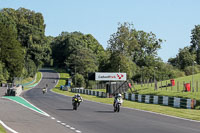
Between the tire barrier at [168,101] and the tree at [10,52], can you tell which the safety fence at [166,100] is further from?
the tree at [10,52]

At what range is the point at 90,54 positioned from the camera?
131125 mm

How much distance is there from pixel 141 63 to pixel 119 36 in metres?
23.4

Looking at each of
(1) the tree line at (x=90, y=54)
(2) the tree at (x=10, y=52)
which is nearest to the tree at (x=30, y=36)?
(1) the tree line at (x=90, y=54)

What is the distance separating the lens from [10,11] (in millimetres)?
136000

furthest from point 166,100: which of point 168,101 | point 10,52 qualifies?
point 10,52

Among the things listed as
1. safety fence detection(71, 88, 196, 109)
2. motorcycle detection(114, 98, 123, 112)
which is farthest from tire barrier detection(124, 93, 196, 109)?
motorcycle detection(114, 98, 123, 112)

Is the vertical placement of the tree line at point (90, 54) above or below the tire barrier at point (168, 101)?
above

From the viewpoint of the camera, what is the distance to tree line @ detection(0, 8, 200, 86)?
90.9 meters

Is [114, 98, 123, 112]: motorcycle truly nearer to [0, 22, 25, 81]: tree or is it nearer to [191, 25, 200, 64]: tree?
[0, 22, 25, 81]: tree

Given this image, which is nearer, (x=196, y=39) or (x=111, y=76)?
(x=111, y=76)

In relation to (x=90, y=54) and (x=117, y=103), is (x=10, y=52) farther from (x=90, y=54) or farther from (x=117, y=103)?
(x=117, y=103)

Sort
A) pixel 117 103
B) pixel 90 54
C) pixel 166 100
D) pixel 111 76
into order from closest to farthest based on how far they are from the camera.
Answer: pixel 117 103 < pixel 166 100 < pixel 111 76 < pixel 90 54

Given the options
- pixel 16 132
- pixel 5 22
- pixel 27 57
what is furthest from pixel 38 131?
pixel 27 57

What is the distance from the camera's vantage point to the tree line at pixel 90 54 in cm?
9094
